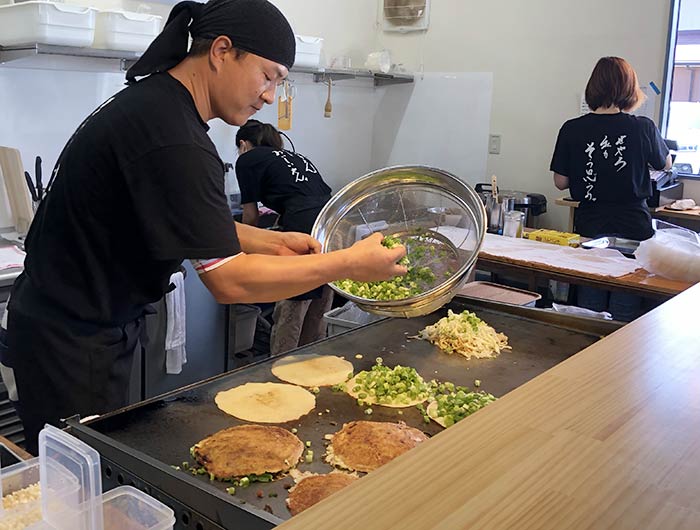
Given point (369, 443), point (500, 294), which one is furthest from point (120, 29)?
point (369, 443)

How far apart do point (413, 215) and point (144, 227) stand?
1.06 m

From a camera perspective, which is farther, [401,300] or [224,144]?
[224,144]

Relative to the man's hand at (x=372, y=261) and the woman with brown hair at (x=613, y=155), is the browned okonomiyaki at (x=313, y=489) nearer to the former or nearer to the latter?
the man's hand at (x=372, y=261)

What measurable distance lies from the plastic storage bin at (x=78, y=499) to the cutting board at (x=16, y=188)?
2.63 m

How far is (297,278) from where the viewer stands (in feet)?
5.81

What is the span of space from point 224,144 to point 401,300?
126 inches

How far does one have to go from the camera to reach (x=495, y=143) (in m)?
5.71

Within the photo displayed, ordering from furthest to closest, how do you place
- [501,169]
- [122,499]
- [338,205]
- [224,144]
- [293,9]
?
[501,169] < [293,9] < [224,144] < [338,205] < [122,499]

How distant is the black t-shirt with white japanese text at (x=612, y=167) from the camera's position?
12.8 feet

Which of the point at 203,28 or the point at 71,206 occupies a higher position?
the point at 203,28

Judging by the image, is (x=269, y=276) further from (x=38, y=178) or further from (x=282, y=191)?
(x=38, y=178)

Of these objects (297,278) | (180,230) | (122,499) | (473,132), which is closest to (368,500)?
(122,499)

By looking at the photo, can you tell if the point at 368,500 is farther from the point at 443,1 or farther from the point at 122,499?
the point at 443,1

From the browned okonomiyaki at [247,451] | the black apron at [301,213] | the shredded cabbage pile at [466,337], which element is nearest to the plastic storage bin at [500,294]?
the shredded cabbage pile at [466,337]
